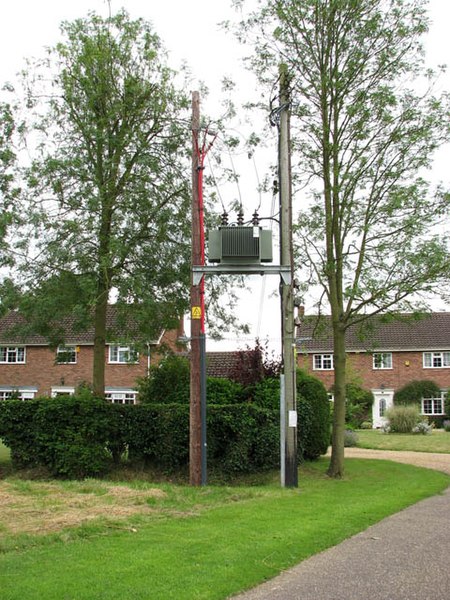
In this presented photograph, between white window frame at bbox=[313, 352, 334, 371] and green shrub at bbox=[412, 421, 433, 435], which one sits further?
white window frame at bbox=[313, 352, 334, 371]

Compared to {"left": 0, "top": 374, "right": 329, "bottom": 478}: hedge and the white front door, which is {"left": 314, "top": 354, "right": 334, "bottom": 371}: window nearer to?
the white front door

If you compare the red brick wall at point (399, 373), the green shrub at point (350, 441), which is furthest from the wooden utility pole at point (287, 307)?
the red brick wall at point (399, 373)

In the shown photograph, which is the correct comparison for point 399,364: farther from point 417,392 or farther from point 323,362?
point 323,362

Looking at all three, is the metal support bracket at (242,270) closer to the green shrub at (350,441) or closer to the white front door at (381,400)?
the green shrub at (350,441)

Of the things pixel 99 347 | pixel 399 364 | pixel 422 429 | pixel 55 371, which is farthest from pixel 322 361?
pixel 99 347

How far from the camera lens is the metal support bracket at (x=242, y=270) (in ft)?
48.8

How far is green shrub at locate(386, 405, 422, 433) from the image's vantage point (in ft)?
117

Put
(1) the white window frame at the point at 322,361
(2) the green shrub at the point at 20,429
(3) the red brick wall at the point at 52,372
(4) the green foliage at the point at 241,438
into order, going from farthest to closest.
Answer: (1) the white window frame at the point at 322,361
(3) the red brick wall at the point at 52,372
(2) the green shrub at the point at 20,429
(4) the green foliage at the point at 241,438

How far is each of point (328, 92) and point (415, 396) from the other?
1220 inches

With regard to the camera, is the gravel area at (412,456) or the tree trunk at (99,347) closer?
the tree trunk at (99,347)

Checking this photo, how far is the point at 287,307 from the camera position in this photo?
15.4 meters

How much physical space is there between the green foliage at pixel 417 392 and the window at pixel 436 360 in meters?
1.43

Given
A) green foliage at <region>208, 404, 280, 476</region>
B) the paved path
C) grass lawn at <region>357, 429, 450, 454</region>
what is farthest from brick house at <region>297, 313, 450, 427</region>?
the paved path

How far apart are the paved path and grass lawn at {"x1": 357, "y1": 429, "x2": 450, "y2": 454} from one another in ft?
56.4
